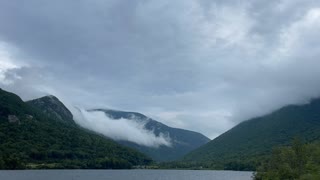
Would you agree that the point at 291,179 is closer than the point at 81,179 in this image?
Yes

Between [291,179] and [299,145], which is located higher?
[299,145]

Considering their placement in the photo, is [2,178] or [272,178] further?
[2,178]

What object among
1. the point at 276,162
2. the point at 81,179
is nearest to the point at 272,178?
the point at 276,162

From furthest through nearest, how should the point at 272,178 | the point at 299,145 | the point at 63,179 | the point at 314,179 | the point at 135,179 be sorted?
the point at 135,179
the point at 63,179
the point at 299,145
the point at 272,178
the point at 314,179

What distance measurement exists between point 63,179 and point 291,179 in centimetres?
8236

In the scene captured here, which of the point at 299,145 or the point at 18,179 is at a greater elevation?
the point at 299,145

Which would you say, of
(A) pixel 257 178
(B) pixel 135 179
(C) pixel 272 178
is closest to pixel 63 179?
(B) pixel 135 179

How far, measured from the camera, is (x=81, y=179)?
15238cm

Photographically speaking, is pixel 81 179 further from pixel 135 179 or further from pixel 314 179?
pixel 314 179

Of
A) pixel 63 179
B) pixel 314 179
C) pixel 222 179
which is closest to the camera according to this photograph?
pixel 314 179

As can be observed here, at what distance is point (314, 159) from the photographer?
10669cm

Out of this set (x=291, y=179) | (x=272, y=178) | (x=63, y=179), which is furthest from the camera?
(x=63, y=179)

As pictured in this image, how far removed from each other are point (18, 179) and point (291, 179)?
82.7m

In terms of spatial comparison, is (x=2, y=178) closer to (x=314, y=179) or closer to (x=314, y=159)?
(x=314, y=159)
